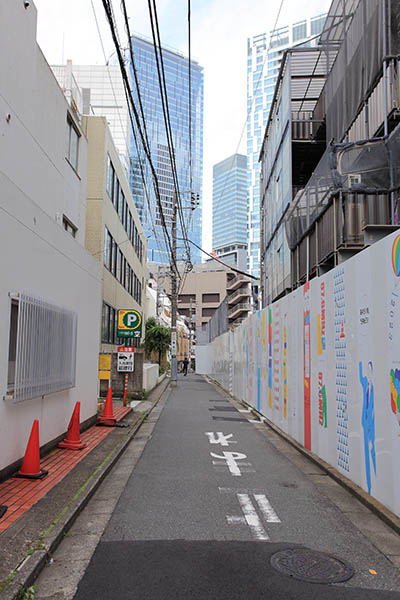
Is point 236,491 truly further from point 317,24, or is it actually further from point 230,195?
point 317,24

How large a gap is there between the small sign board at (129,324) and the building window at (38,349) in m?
7.60

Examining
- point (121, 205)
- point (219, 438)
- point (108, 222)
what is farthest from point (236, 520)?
point (121, 205)

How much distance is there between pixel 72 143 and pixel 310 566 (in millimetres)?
14091

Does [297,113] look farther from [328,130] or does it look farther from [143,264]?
[143,264]

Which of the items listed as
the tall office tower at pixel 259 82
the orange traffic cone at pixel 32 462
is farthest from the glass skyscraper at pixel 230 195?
the orange traffic cone at pixel 32 462

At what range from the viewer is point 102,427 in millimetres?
11047

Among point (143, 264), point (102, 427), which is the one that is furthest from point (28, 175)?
point (143, 264)

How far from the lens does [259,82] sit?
1627 cm

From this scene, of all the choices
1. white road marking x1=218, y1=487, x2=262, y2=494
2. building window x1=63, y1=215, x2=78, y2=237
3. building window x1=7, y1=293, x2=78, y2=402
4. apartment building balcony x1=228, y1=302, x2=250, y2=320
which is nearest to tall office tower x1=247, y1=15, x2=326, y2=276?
building window x1=63, y1=215, x2=78, y2=237

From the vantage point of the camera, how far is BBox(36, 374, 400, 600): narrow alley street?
346 cm

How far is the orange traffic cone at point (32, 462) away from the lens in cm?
614

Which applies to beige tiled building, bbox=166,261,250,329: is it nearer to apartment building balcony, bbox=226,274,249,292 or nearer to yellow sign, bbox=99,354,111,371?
apartment building balcony, bbox=226,274,249,292

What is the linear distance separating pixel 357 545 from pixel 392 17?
1153 cm

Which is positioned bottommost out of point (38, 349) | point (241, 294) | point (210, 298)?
point (38, 349)
